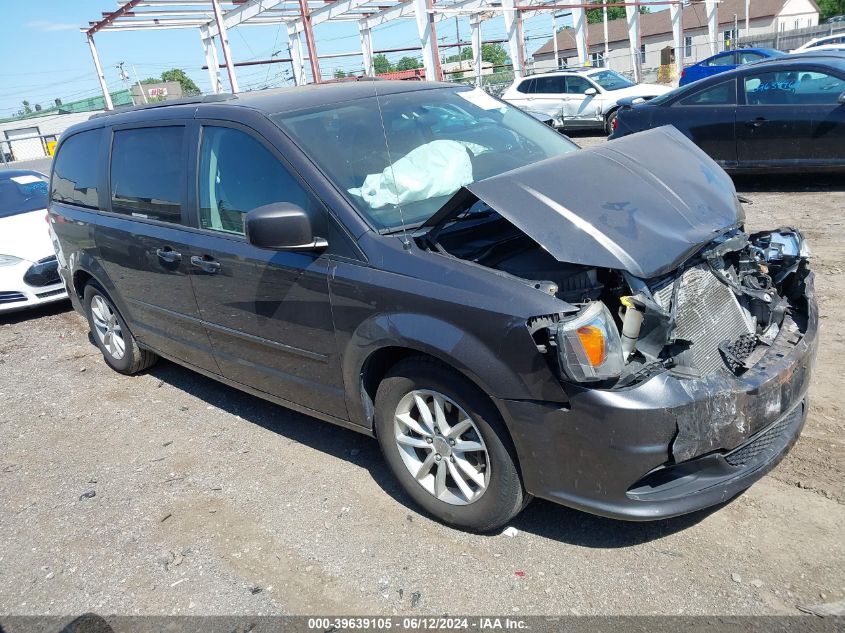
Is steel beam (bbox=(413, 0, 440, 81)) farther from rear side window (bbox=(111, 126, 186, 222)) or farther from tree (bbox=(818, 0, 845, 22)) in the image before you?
tree (bbox=(818, 0, 845, 22))

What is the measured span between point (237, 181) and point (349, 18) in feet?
88.1

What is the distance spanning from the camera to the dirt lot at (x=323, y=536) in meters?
2.75

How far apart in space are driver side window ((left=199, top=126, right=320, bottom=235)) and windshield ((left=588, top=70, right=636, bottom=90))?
552 inches

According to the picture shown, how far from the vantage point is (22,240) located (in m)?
7.62

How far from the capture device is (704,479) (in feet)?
8.80

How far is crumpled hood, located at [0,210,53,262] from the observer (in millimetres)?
7484

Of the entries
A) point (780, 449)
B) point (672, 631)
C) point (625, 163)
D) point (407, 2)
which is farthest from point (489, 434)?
point (407, 2)

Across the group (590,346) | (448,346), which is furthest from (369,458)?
(590,346)

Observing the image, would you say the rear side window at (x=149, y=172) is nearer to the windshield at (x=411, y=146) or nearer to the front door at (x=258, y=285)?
the front door at (x=258, y=285)

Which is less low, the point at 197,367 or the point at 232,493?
the point at 197,367

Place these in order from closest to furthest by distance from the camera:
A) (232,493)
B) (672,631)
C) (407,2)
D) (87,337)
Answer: (672,631) → (232,493) → (87,337) → (407,2)

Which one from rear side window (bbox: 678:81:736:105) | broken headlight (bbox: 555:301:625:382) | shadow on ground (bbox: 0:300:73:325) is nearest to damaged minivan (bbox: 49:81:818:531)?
broken headlight (bbox: 555:301:625:382)

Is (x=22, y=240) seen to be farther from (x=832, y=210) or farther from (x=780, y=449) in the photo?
(x=832, y=210)

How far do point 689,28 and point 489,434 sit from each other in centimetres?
6425
